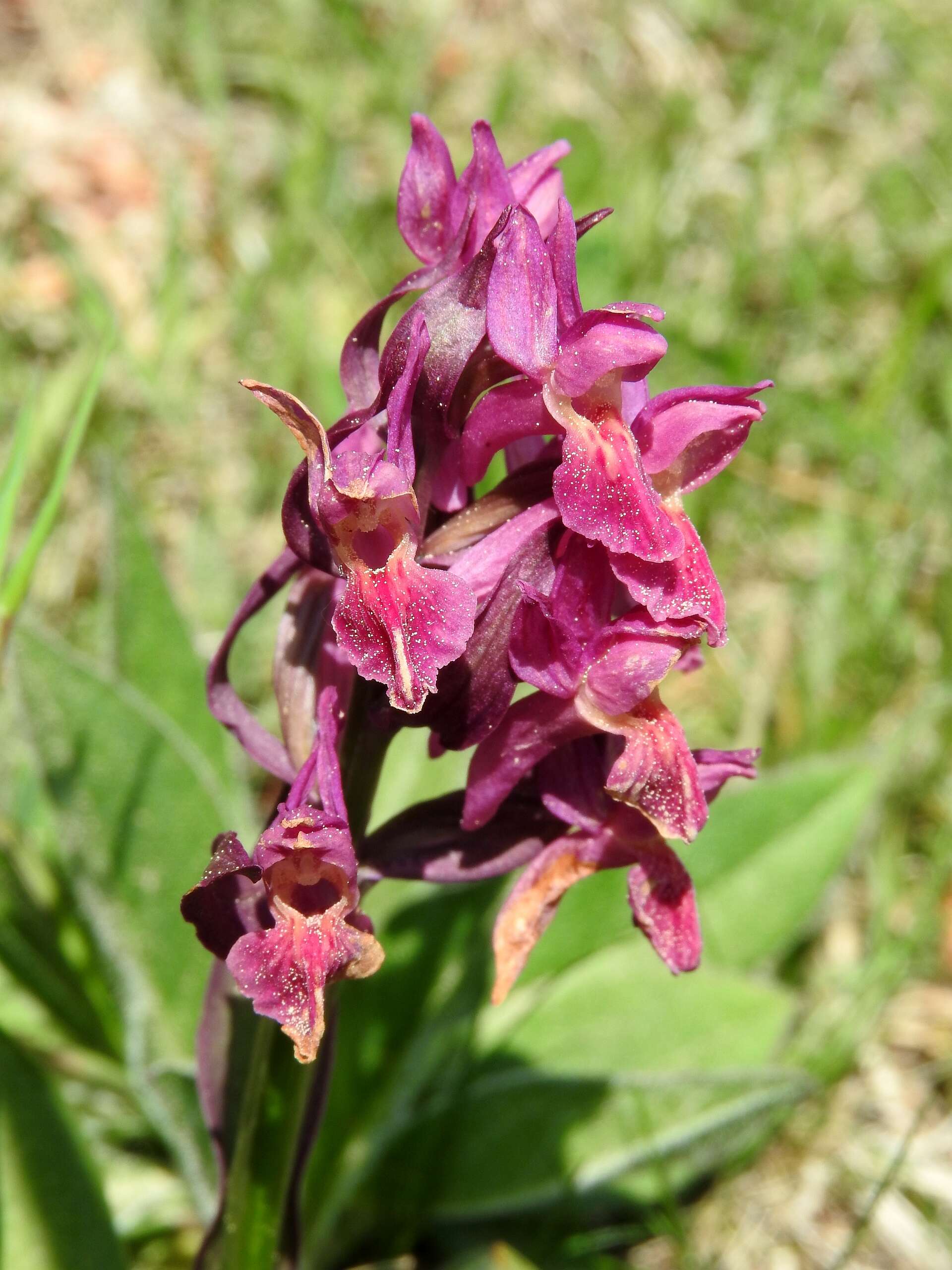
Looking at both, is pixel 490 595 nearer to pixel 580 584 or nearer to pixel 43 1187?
pixel 580 584

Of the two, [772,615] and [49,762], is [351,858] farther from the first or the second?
[772,615]

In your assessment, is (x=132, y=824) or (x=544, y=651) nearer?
(x=544, y=651)

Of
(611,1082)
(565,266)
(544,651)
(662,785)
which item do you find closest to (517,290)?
(565,266)

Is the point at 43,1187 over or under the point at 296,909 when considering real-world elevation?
under

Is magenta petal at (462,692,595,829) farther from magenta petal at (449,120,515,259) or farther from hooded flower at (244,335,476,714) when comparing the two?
magenta petal at (449,120,515,259)

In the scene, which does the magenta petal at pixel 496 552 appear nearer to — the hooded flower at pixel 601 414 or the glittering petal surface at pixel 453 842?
the hooded flower at pixel 601 414

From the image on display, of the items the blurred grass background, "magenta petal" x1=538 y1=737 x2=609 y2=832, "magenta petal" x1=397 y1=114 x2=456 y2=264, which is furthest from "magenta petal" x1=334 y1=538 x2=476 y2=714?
the blurred grass background
